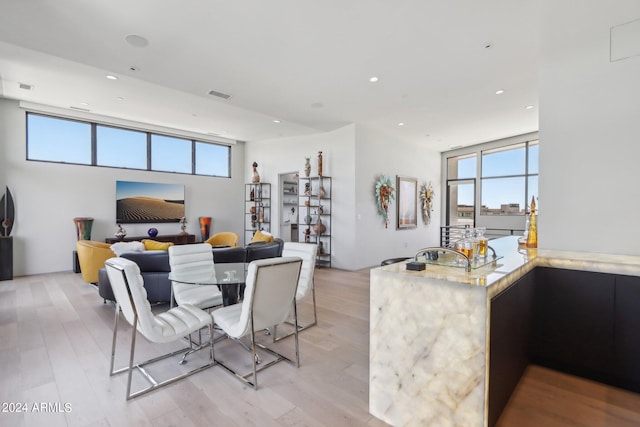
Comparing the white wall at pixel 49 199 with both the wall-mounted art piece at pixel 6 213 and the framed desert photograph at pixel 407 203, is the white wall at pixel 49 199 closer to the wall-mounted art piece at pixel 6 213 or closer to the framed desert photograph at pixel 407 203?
the wall-mounted art piece at pixel 6 213

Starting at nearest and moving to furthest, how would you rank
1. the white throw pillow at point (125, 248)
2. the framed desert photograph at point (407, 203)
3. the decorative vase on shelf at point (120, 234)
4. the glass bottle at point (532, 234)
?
1. the glass bottle at point (532, 234)
2. the white throw pillow at point (125, 248)
3. the decorative vase on shelf at point (120, 234)
4. the framed desert photograph at point (407, 203)

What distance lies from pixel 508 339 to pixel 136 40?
4197 millimetres

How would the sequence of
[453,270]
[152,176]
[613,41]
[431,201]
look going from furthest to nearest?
[431,201] < [152,176] < [613,41] < [453,270]

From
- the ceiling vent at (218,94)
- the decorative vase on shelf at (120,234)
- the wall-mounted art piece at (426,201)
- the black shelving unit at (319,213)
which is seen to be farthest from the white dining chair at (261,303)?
the wall-mounted art piece at (426,201)

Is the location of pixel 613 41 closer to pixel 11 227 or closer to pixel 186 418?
pixel 186 418

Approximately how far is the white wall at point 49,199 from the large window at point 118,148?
0.60ft

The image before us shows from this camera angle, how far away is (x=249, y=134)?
7488 millimetres

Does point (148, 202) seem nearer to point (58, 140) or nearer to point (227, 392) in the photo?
point (58, 140)

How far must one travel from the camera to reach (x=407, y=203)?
7.60 metres

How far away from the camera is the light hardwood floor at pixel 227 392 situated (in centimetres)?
182

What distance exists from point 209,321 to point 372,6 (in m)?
2.98

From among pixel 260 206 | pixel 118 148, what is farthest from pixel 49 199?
pixel 260 206

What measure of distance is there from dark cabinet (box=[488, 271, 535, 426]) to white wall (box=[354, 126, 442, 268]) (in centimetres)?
408

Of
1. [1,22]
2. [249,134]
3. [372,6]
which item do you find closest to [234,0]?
[372,6]
